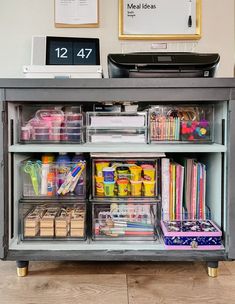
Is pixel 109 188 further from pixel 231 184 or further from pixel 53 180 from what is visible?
pixel 231 184

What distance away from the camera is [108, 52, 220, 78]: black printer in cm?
107

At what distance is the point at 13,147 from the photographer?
107 cm

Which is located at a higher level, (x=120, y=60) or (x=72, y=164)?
(x=120, y=60)

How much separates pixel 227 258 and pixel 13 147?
0.82 m

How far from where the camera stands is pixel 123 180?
116 cm

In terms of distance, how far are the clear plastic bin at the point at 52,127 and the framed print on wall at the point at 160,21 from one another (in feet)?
1.77

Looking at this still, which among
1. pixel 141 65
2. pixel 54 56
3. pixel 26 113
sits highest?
pixel 54 56

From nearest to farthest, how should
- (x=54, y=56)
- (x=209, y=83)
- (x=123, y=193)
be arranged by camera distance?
(x=209, y=83) → (x=123, y=193) → (x=54, y=56)

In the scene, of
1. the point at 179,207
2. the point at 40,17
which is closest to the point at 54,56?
the point at 40,17

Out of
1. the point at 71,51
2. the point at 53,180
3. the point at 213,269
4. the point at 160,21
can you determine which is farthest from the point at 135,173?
the point at 160,21

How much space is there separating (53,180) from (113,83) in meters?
0.43

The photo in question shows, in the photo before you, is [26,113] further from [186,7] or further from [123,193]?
[186,7]

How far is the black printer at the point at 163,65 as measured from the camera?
1065mm

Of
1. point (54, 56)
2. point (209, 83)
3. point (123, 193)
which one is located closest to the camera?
point (209, 83)
